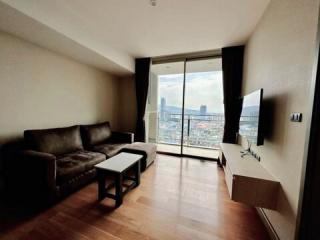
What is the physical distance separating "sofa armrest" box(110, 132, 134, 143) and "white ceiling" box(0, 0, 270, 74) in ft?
5.69

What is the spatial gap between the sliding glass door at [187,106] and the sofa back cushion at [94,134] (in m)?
1.29

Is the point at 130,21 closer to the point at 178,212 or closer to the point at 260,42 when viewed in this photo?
the point at 260,42

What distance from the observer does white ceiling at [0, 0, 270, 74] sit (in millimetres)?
1825

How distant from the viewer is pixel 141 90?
3957 millimetres

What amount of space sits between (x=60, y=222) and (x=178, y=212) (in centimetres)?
133

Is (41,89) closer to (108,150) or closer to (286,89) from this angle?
(108,150)

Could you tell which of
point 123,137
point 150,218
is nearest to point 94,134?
point 123,137

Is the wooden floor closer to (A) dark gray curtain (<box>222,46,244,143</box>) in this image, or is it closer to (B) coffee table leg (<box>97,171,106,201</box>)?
(B) coffee table leg (<box>97,171,106,201</box>)

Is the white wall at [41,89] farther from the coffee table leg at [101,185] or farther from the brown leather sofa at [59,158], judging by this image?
the coffee table leg at [101,185]

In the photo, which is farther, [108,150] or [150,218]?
[108,150]

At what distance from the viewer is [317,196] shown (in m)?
1.02

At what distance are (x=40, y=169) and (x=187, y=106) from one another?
10.7ft

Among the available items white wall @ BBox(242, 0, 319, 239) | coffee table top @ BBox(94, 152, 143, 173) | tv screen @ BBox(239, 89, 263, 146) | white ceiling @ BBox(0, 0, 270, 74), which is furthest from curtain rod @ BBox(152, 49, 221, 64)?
coffee table top @ BBox(94, 152, 143, 173)

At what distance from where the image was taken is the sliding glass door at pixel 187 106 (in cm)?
377
